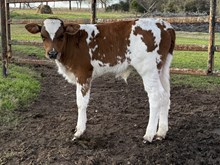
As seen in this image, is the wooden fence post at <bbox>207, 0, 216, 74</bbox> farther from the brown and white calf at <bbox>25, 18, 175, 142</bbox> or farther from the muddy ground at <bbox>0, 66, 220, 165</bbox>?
the brown and white calf at <bbox>25, 18, 175, 142</bbox>

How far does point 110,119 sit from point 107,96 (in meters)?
1.58

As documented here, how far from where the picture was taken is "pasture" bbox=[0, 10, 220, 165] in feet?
14.9

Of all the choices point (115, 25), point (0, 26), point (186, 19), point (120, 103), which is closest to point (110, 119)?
point (120, 103)

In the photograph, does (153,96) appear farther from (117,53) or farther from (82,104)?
(82,104)

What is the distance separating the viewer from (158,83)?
499 cm

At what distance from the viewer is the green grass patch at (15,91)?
6326mm

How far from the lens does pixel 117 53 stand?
5.19 m

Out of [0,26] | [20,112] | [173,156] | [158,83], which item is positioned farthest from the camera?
[0,26]

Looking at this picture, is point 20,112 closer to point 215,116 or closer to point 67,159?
point 67,159

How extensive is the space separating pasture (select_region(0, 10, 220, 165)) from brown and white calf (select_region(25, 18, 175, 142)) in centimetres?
36

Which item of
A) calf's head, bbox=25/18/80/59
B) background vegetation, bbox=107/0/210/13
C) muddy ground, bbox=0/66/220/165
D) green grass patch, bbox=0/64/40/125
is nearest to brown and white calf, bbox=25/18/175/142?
calf's head, bbox=25/18/80/59

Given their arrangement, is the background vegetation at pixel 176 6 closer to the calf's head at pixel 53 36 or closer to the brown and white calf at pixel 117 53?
the brown and white calf at pixel 117 53

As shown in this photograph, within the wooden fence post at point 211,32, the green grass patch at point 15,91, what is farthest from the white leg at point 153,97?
the wooden fence post at point 211,32

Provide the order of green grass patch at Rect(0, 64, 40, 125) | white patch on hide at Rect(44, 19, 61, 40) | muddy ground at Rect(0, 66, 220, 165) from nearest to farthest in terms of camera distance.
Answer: muddy ground at Rect(0, 66, 220, 165), white patch on hide at Rect(44, 19, 61, 40), green grass patch at Rect(0, 64, 40, 125)
